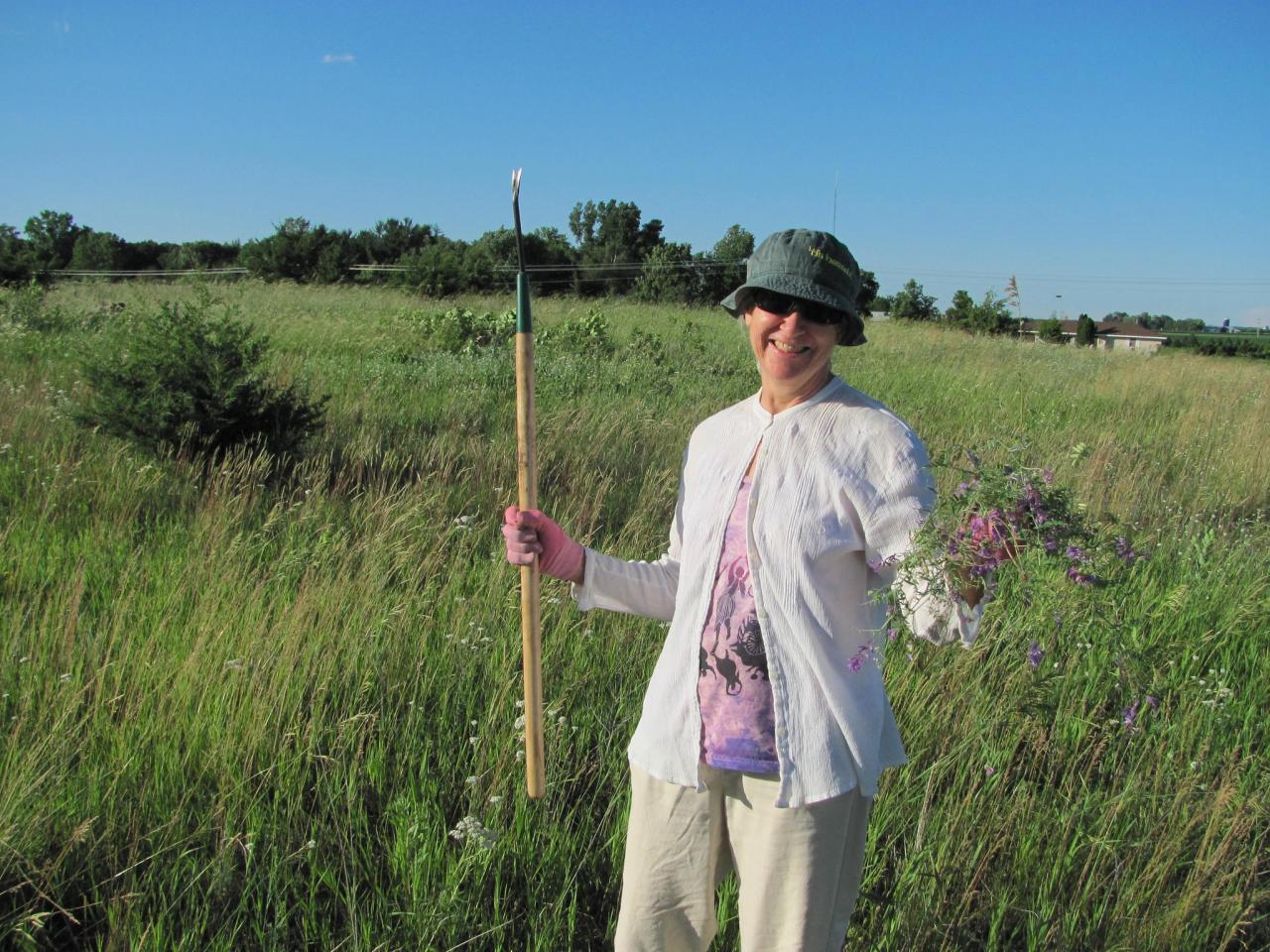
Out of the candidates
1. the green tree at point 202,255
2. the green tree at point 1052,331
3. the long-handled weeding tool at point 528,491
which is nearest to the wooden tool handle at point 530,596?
the long-handled weeding tool at point 528,491

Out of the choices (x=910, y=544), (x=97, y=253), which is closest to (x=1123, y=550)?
(x=910, y=544)

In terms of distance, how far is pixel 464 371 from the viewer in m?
8.59

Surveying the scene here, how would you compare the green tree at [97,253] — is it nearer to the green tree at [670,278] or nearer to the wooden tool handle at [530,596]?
the green tree at [670,278]

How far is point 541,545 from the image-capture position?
1.83 metres

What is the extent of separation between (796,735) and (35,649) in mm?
2614

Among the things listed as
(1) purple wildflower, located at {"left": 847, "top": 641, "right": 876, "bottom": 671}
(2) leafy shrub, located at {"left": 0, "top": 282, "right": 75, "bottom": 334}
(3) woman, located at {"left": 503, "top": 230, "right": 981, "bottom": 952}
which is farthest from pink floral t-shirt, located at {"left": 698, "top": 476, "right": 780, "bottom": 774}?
(2) leafy shrub, located at {"left": 0, "top": 282, "right": 75, "bottom": 334}

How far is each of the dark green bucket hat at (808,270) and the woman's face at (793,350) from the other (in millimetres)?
52

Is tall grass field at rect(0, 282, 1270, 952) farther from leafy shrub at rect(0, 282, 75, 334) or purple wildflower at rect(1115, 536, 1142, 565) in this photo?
leafy shrub at rect(0, 282, 75, 334)

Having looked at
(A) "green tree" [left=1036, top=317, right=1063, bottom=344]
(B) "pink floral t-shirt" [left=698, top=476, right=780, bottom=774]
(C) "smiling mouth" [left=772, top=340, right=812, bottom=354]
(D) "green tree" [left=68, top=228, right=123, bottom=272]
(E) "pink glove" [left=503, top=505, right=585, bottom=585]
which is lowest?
(B) "pink floral t-shirt" [left=698, top=476, right=780, bottom=774]

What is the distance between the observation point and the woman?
1.55 metres

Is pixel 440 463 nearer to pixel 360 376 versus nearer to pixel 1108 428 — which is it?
pixel 360 376

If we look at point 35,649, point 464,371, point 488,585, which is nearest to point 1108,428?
point 464,371

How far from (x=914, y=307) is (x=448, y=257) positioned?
15.2 metres

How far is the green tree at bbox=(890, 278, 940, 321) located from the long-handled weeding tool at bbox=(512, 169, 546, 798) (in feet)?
87.2
